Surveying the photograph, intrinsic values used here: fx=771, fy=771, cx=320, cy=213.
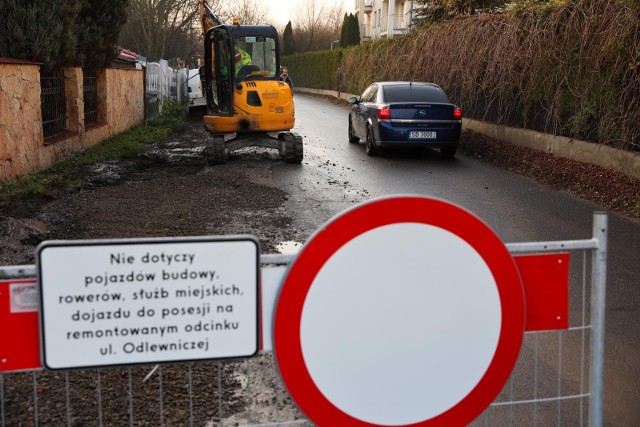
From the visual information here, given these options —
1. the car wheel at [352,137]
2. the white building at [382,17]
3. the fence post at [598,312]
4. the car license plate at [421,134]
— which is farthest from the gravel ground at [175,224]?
the white building at [382,17]

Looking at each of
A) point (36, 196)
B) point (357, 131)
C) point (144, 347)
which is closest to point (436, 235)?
point (144, 347)

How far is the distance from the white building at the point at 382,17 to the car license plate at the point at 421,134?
146ft

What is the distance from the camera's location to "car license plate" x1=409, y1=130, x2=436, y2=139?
1634cm

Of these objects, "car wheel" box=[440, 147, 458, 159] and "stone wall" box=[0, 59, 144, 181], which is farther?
"car wheel" box=[440, 147, 458, 159]

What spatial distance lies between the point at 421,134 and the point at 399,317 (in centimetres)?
1411

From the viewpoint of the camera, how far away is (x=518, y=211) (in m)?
10.7

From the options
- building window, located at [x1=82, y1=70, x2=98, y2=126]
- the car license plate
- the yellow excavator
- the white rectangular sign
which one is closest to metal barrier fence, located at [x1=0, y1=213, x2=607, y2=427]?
the white rectangular sign

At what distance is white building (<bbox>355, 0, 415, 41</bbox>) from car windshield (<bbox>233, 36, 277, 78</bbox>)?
4408 centimetres

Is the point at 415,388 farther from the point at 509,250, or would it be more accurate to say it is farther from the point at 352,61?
the point at 352,61

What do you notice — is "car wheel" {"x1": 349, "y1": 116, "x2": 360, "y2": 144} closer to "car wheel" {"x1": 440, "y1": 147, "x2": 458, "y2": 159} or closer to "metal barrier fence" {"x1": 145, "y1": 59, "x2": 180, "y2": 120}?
"car wheel" {"x1": 440, "y1": 147, "x2": 458, "y2": 159}

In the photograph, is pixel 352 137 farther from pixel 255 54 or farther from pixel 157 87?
pixel 157 87

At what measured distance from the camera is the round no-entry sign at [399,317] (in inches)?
97.2

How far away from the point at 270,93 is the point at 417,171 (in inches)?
142

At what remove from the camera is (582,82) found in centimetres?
1359
